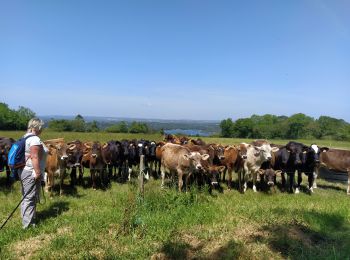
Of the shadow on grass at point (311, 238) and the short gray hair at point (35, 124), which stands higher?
the short gray hair at point (35, 124)

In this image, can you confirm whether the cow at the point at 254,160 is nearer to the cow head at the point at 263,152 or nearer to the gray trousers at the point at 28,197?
the cow head at the point at 263,152

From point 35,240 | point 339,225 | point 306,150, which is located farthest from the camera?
point 306,150

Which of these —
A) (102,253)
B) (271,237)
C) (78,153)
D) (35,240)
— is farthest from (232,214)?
(78,153)

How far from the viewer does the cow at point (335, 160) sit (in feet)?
49.5

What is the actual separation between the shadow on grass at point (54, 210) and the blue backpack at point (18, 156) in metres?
1.65

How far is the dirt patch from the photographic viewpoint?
6234mm

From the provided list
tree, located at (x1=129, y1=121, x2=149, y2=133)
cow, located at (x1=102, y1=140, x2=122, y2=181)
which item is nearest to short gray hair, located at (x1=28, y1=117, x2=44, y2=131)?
cow, located at (x1=102, y1=140, x2=122, y2=181)

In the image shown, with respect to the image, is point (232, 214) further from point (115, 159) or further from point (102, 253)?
point (115, 159)

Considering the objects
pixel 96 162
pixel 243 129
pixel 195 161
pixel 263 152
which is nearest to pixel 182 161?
pixel 195 161

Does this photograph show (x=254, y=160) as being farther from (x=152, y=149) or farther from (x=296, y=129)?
(x=296, y=129)

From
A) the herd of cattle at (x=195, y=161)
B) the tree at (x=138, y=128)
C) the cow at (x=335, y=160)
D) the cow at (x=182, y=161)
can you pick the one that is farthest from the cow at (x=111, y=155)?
the tree at (x=138, y=128)

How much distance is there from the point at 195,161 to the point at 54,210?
16.5 ft

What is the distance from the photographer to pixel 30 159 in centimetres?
732

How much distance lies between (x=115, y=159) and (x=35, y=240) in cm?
762
